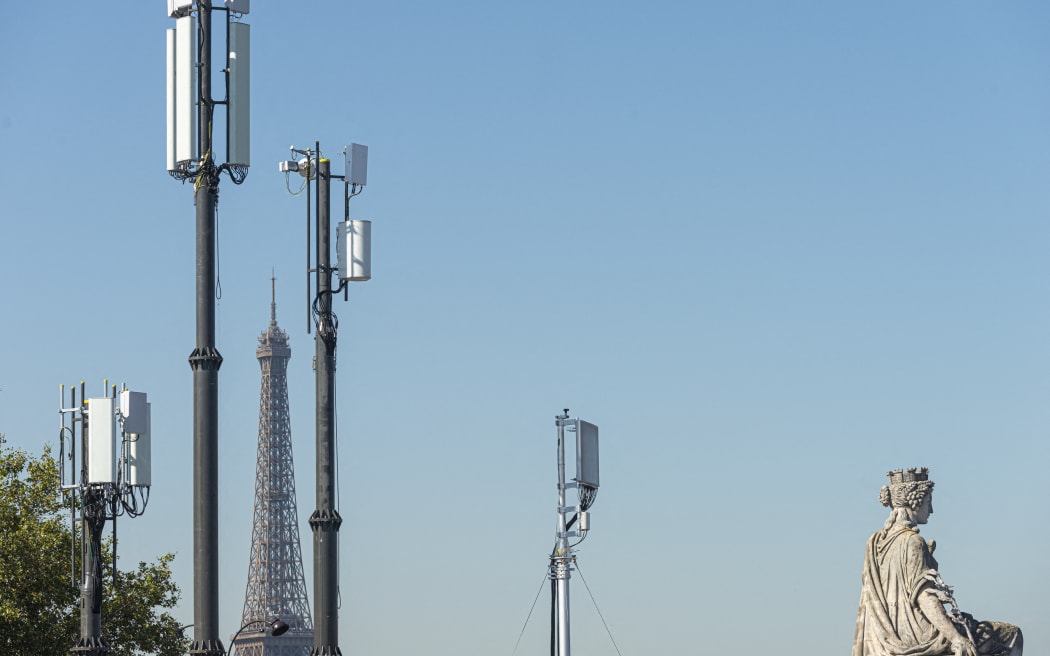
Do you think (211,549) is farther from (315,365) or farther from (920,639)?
(920,639)

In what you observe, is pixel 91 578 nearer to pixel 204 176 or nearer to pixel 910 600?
pixel 204 176

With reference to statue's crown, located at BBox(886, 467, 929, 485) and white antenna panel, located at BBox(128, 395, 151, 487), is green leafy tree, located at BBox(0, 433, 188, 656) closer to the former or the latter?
white antenna panel, located at BBox(128, 395, 151, 487)

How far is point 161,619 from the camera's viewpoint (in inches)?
2325

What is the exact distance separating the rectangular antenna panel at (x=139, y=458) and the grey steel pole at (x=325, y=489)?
21.2ft

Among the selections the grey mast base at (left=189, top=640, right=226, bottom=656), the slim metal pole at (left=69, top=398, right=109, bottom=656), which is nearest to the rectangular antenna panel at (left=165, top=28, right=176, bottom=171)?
the slim metal pole at (left=69, top=398, right=109, bottom=656)

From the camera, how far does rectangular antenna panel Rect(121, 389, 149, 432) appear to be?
3762 centimetres

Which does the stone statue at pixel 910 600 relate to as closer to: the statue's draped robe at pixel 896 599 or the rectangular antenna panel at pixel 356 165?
the statue's draped robe at pixel 896 599

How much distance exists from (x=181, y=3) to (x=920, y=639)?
19409 millimetres

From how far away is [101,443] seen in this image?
37.7 metres

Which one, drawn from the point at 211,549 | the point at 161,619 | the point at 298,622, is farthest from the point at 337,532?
the point at 298,622

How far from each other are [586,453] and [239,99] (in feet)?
42.6

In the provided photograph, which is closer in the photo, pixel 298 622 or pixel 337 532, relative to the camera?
pixel 337 532

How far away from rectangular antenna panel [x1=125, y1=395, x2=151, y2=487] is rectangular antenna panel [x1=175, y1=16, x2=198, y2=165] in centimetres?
633

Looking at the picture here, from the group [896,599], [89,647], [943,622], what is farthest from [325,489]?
[943,622]
